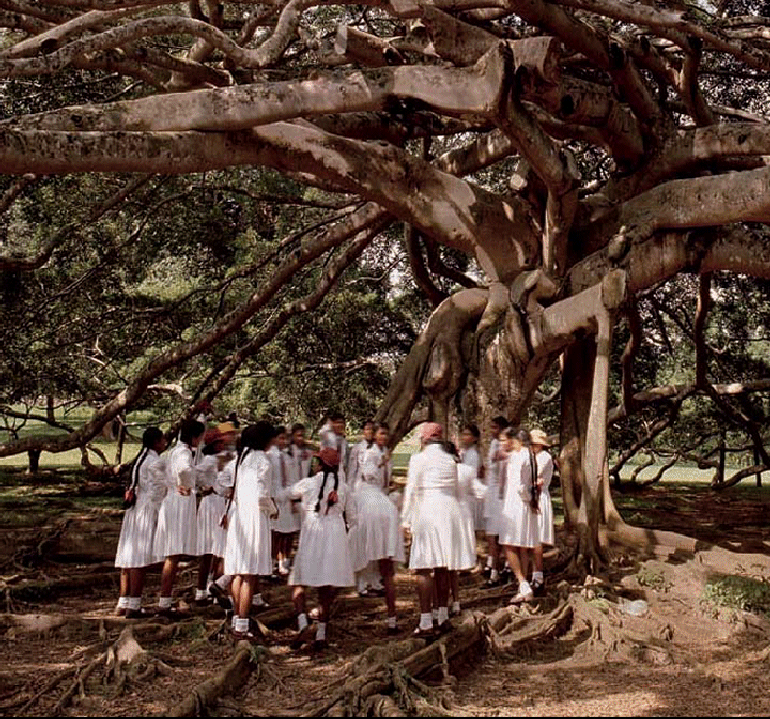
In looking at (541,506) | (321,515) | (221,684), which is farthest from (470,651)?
(541,506)

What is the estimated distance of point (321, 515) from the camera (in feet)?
24.6

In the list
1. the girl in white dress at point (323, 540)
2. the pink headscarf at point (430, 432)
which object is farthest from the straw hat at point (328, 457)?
the pink headscarf at point (430, 432)

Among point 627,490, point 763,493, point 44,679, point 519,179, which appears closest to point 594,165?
point 519,179

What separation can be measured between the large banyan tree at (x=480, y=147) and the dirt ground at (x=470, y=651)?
1.13 m

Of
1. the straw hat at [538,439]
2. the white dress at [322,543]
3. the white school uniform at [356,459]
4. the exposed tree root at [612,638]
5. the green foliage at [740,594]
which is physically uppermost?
the straw hat at [538,439]

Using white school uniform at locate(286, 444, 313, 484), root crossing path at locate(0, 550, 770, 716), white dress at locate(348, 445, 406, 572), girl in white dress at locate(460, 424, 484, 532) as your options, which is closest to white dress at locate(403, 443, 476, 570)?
white dress at locate(348, 445, 406, 572)

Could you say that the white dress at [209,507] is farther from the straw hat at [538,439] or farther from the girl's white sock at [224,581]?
the straw hat at [538,439]

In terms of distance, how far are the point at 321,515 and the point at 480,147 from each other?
6115 mm

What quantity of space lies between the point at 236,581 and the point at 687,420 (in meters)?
16.1

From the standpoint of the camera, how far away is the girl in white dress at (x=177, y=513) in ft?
28.0

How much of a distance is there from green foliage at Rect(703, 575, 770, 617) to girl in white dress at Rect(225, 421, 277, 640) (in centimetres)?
403

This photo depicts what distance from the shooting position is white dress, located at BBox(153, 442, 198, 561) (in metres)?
8.55

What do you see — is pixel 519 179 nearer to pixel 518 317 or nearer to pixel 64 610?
pixel 518 317

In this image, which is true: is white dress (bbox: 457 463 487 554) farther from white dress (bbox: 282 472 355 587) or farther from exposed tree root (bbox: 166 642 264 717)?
exposed tree root (bbox: 166 642 264 717)
